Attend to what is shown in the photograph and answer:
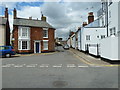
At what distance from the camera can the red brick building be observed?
25184mm

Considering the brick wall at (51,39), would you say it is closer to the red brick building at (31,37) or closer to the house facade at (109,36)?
the red brick building at (31,37)

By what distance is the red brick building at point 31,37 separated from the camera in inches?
992

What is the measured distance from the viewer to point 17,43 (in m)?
25.2

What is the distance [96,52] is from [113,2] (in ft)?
24.5

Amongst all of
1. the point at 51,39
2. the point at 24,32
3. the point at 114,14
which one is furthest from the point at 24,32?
the point at 114,14

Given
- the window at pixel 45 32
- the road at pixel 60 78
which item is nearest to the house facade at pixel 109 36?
the road at pixel 60 78

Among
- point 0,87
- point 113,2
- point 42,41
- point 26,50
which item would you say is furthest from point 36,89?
point 42,41

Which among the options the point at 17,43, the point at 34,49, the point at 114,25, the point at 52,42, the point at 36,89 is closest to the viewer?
the point at 36,89

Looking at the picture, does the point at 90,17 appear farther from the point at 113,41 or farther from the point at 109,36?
the point at 113,41

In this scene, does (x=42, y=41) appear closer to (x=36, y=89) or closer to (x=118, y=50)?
(x=118, y=50)

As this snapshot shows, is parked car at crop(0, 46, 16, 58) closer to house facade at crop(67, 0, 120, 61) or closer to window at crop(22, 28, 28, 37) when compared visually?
window at crop(22, 28, 28, 37)

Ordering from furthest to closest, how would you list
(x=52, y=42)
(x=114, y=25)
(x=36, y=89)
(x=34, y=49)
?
(x=52, y=42) → (x=34, y=49) → (x=114, y=25) → (x=36, y=89)

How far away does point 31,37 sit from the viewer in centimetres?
2673

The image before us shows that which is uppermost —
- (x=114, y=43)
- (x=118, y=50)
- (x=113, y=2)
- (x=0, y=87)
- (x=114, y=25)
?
(x=113, y=2)
